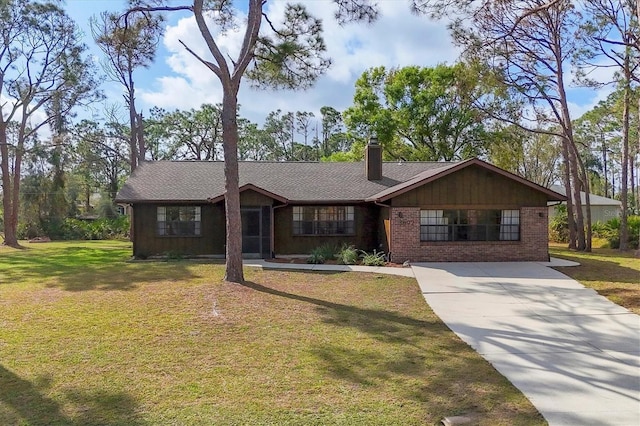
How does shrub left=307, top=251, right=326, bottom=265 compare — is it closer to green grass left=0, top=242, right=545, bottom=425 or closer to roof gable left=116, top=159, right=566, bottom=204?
roof gable left=116, top=159, right=566, bottom=204

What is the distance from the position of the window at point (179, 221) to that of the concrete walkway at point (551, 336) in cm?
788

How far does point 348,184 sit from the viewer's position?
18.4 meters

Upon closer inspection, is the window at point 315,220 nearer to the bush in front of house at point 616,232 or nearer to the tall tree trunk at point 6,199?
the bush in front of house at point 616,232

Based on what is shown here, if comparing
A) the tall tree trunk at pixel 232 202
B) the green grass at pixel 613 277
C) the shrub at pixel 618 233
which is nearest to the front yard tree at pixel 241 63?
the tall tree trunk at pixel 232 202

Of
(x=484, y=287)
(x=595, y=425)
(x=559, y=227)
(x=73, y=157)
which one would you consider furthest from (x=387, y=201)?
(x=73, y=157)

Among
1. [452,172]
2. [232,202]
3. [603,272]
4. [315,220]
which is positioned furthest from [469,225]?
[232,202]

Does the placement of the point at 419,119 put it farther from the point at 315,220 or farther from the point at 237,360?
the point at 237,360

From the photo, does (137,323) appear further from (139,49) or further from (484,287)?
(139,49)

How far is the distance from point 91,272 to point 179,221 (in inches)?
164

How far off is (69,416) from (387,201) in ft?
40.2

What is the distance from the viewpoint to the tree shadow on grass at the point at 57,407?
162 inches

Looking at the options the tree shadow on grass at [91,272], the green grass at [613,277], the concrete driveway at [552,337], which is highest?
the tree shadow on grass at [91,272]

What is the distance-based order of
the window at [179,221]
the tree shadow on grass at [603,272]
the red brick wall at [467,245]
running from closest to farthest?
the tree shadow on grass at [603,272] → the red brick wall at [467,245] → the window at [179,221]

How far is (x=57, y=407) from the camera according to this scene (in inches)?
174
